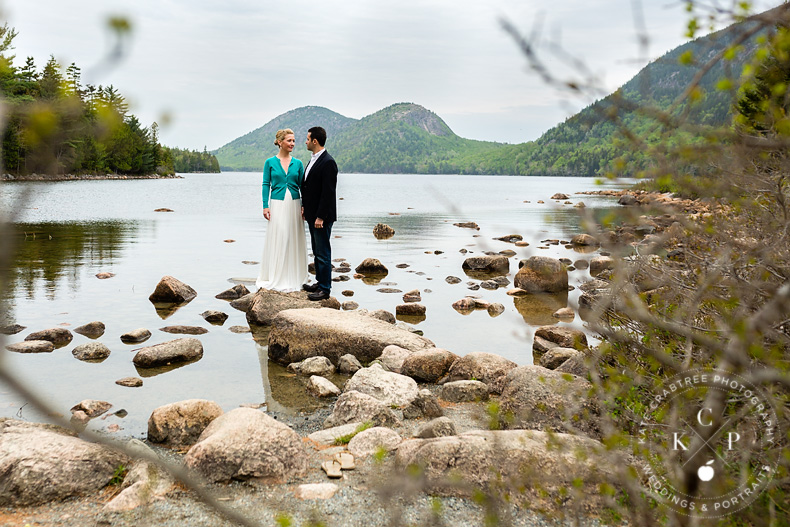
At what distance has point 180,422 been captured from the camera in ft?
19.2

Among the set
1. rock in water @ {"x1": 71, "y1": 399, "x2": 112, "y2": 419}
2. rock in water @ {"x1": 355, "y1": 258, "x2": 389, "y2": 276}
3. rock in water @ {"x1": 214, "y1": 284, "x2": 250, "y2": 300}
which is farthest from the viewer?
rock in water @ {"x1": 355, "y1": 258, "x2": 389, "y2": 276}

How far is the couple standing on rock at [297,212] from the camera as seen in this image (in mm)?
11203

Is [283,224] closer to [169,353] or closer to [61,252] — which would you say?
[169,353]

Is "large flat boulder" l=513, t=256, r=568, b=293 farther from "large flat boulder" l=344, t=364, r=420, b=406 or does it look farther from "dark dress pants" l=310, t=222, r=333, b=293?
"large flat boulder" l=344, t=364, r=420, b=406

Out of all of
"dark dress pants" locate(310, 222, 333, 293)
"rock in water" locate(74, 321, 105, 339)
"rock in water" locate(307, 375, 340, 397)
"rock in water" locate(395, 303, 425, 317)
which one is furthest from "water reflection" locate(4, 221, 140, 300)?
"rock in water" locate(395, 303, 425, 317)

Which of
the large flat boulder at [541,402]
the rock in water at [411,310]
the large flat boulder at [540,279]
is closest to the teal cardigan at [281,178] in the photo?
the rock in water at [411,310]

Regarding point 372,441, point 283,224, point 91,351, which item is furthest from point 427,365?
point 283,224

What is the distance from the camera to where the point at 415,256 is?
21391 mm

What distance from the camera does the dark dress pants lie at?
11367mm

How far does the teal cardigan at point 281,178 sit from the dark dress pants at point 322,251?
105 cm

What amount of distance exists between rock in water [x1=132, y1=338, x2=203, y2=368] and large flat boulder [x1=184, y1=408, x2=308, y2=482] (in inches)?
140

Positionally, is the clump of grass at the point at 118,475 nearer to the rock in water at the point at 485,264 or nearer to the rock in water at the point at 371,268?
the rock in water at the point at 371,268

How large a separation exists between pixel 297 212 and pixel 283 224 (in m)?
0.38

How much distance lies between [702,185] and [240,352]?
309 inches
